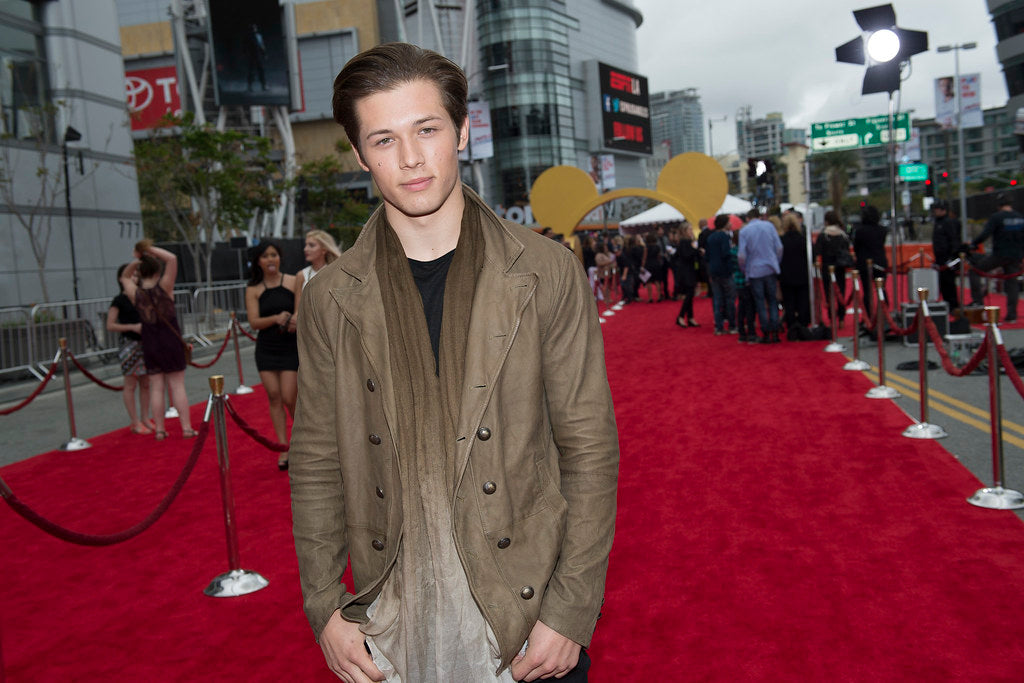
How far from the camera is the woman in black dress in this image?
6750 millimetres

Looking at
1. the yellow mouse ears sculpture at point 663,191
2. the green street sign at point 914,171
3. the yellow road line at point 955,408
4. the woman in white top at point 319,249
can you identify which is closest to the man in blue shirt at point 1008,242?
the yellow road line at point 955,408

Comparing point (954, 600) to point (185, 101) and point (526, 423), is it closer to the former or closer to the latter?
point (526, 423)

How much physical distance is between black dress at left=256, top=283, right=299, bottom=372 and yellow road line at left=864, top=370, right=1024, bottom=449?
5488 mm

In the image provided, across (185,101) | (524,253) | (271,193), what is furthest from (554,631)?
(185,101)

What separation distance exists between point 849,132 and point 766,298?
17.3 meters

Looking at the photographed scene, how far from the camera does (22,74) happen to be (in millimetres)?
18312

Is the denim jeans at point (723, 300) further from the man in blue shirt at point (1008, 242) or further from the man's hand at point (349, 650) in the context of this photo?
the man's hand at point (349, 650)

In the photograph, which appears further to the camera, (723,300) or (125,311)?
(723,300)

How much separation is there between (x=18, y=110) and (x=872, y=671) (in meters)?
19.5

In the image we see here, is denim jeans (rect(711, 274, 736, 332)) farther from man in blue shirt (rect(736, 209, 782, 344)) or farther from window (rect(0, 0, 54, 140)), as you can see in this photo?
window (rect(0, 0, 54, 140))

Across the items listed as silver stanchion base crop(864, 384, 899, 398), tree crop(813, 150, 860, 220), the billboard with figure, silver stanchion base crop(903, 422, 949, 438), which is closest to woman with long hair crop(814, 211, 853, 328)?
silver stanchion base crop(864, 384, 899, 398)

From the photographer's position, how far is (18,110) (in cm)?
1797

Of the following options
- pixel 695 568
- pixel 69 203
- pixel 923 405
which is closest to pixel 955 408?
pixel 923 405

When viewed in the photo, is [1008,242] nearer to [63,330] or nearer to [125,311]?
[125,311]
